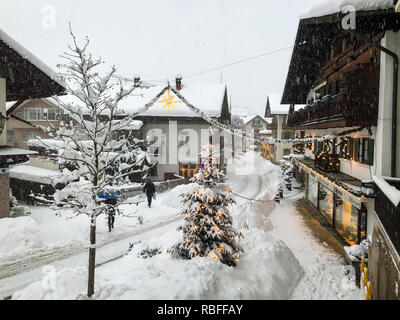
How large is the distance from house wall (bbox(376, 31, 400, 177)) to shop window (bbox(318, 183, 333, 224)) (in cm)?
557

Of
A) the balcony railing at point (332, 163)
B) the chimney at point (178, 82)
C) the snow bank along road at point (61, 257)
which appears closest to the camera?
the snow bank along road at point (61, 257)

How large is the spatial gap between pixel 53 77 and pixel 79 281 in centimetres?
900

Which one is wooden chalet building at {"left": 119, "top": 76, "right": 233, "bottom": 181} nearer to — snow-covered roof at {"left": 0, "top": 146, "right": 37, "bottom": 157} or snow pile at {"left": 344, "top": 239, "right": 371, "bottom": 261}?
snow-covered roof at {"left": 0, "top": 146, "right": 37, "bottom": 157}

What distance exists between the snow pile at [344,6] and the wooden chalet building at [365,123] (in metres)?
0.03

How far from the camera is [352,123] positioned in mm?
9555

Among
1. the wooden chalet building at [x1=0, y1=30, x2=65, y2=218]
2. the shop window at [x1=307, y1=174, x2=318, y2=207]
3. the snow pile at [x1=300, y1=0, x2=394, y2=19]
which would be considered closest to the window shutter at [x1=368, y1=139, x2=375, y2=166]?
the snow pile at [x1=300, y1=0, x2=394, y2=19]

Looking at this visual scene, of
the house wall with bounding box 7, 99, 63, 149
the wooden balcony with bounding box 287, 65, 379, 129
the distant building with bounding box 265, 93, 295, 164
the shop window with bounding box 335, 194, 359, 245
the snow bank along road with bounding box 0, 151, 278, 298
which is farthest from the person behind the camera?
the distant building with bounding box 265, 93, 295, 164

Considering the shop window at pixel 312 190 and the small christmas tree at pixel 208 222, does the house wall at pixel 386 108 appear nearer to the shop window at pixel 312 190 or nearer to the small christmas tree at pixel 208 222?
the small christmas tree at pixel 208 222

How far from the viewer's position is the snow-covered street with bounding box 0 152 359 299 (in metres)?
6.26

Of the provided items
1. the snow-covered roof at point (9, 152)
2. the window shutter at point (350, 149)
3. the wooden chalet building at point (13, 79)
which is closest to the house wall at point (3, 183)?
the wooden chalet building at point (13, 79)

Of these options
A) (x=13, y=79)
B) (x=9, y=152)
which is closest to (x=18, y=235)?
(x=9, y=152)

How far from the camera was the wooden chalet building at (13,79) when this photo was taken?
441 inches

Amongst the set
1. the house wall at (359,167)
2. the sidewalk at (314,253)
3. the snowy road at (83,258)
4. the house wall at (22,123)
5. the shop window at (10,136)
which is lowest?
the sidewalk at (314,253)

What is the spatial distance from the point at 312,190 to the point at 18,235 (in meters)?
16.9
